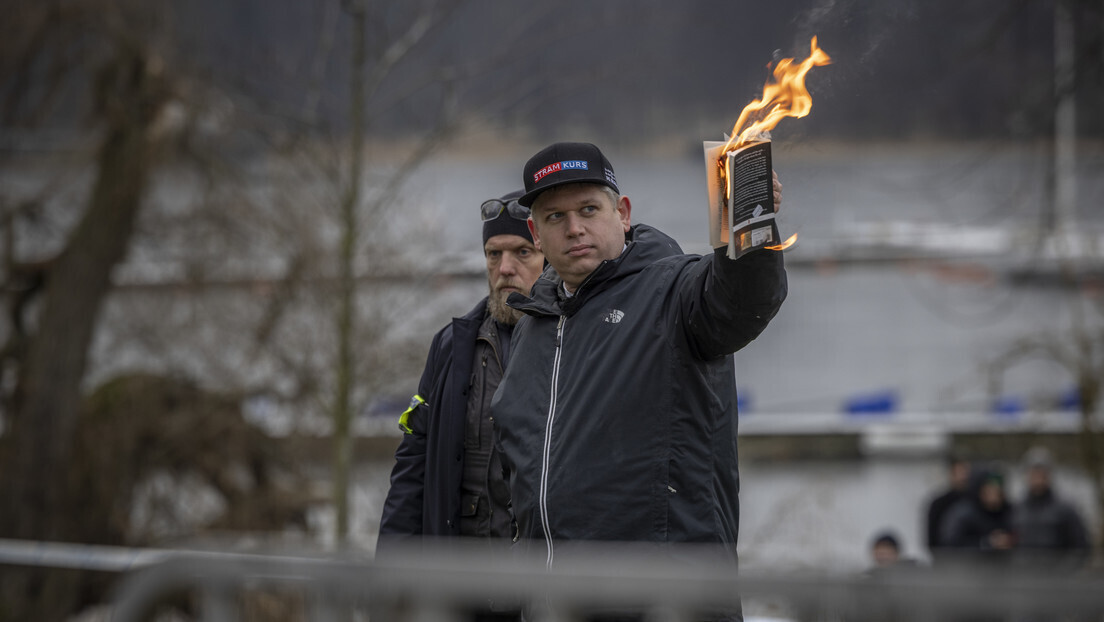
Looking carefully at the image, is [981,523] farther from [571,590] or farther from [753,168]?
[571,590]

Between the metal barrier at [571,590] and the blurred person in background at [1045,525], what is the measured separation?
7.04m

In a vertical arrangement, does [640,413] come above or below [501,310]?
below

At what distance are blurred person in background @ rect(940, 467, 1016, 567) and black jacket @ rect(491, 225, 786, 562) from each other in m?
6.43

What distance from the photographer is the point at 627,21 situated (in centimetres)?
917

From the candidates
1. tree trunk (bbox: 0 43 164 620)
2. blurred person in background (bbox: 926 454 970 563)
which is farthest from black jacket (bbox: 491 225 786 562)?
tree trunk (bbox: 0 43 164 620)

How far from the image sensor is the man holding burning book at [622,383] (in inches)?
98.2

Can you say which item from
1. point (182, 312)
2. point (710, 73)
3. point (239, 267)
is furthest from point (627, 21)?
point (182, 312)

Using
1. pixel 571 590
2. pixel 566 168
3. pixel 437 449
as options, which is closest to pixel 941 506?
pixel 437 449

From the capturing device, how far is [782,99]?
2568 millimetres

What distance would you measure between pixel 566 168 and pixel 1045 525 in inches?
268

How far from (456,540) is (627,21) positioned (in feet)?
22.1

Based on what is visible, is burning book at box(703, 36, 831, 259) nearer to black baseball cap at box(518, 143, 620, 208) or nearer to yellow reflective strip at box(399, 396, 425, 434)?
black baseball cap at box(518, 143, 620, 208)

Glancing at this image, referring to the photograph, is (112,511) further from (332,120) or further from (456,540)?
(456,540)

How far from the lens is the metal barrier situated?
4.84 feet
